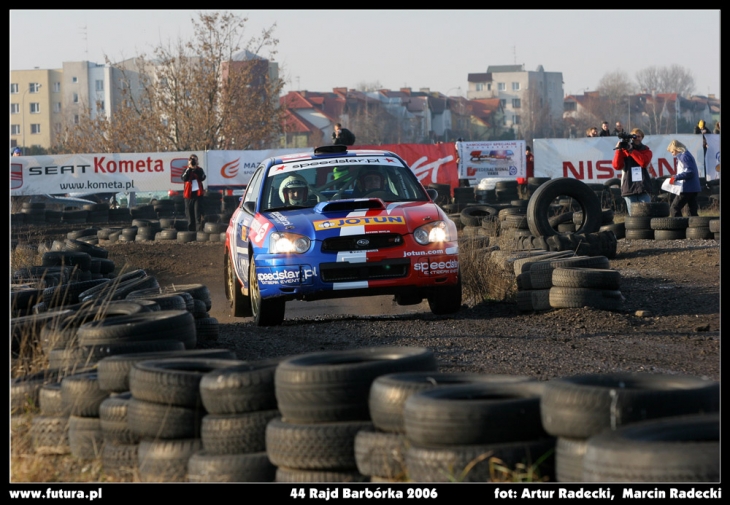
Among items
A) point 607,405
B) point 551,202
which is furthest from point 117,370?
point 551,202

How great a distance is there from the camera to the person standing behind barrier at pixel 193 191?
25.7m

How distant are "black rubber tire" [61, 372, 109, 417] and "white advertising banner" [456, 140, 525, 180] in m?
25.0

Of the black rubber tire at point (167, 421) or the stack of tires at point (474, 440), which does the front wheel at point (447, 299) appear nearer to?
the black rubber tire at point (167, 421)

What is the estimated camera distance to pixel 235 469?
5250 mm

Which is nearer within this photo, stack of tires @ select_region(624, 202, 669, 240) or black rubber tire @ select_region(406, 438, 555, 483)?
black rubber tire @ select_region(406, 438, 555, 483)

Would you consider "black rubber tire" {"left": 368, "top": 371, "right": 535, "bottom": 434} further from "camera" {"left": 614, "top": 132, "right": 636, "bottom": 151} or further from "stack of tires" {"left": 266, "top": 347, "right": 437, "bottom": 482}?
"camera" {"left": 614, "top": 132, "right": 636, "bottom": 151}

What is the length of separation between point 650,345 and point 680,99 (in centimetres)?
17742

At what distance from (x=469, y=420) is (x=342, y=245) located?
19.4 ft

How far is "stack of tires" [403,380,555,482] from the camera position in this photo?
14.8 ft

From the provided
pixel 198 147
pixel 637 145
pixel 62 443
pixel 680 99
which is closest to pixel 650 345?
pixel 62 443

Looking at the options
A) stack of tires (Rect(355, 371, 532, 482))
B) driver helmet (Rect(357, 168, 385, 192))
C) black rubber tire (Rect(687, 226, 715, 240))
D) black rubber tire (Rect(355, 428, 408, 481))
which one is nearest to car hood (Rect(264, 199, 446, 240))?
driver helmet (Rect(357, 168, 385, 192))

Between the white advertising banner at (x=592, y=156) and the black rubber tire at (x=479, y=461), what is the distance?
25.2 metres

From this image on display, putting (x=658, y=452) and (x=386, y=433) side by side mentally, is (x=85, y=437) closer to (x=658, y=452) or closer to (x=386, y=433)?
(x=386, y=433)

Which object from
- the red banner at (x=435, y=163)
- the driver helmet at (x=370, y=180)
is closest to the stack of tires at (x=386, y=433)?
the driver helmet at (x=370, y=180)
